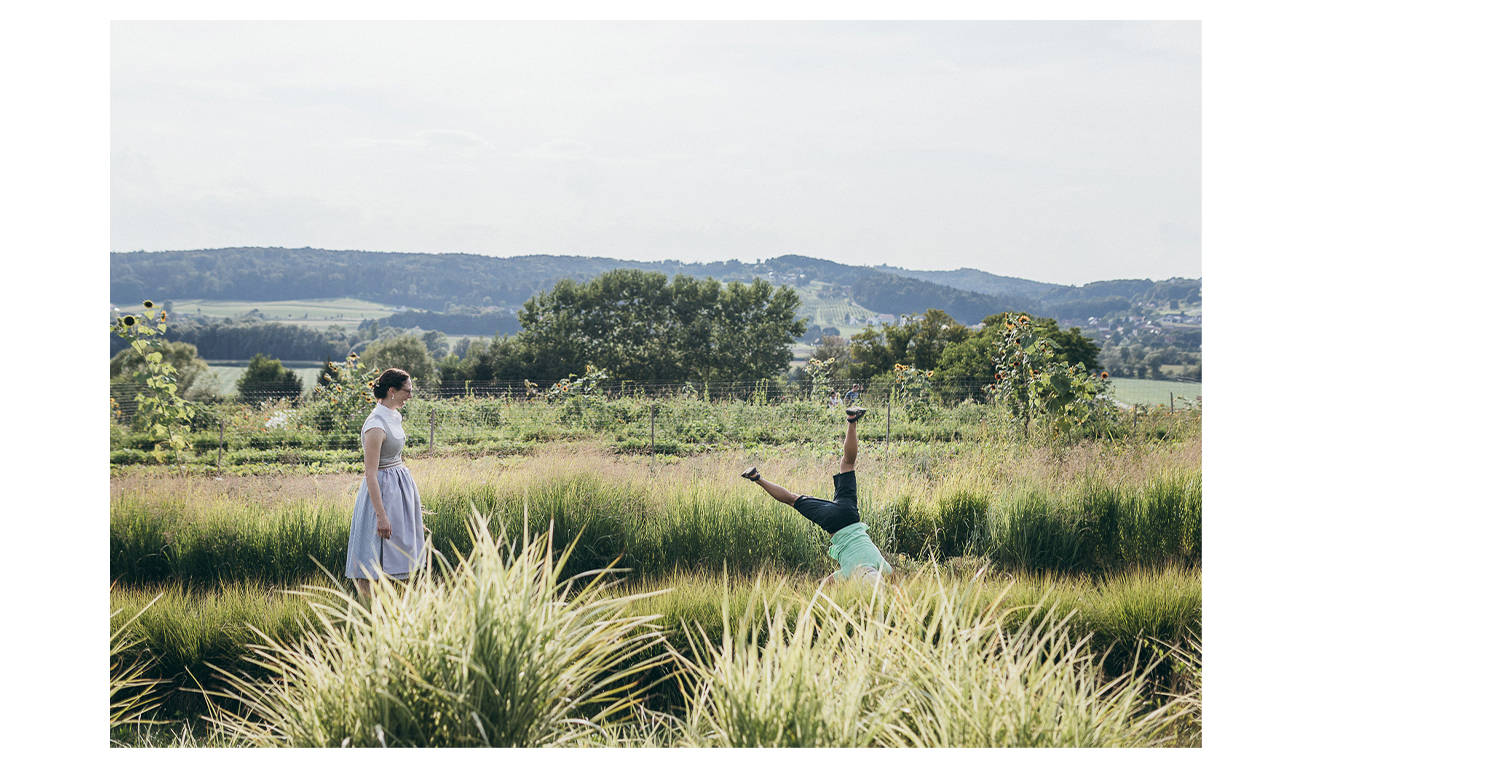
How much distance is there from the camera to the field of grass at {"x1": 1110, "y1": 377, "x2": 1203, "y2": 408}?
13.9 ft

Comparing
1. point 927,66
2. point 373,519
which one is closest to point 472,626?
point 373,519

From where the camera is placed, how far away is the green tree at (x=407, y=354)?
6141 millimetres

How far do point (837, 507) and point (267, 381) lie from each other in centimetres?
609

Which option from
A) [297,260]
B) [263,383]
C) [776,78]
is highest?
[776,78]

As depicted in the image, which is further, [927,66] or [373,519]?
[927,66]

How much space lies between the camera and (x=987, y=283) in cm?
487

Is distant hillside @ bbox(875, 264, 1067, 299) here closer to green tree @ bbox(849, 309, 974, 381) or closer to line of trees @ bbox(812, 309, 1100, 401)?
line of trees @ bbox(812, 309, 1100, 401)

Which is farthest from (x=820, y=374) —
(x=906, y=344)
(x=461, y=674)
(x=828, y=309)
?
(x=461, y=674)

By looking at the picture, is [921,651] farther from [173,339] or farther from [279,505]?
[173,339]

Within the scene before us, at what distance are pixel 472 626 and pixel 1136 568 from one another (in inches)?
131

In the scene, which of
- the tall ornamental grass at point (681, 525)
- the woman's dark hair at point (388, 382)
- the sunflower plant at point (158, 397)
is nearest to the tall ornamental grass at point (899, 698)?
the tall ornamental grass at point (681, 525)

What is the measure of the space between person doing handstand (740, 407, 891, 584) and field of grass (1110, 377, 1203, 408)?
190 cm

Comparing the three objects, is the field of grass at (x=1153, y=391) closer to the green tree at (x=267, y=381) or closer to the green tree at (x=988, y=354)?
the green tree at (x=988, y=354)

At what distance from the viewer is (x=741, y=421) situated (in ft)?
26.9
